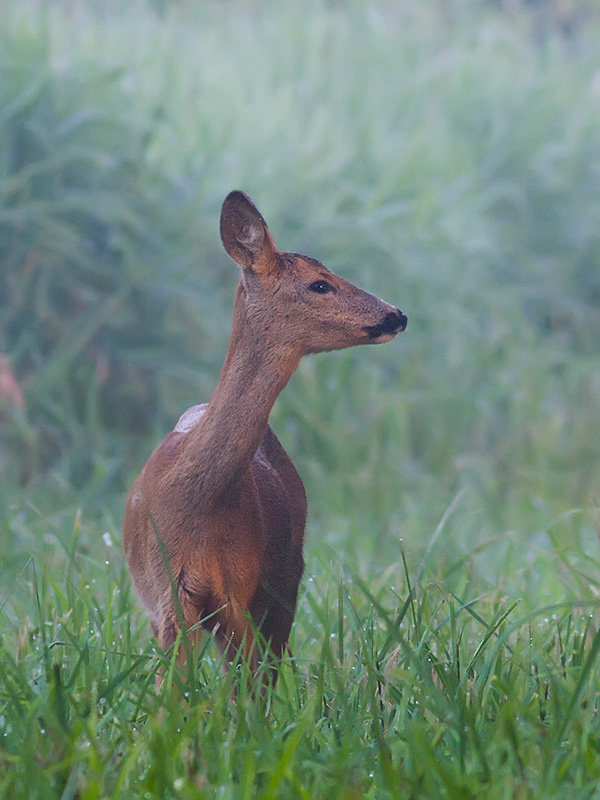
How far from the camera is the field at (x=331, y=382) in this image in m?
2.17

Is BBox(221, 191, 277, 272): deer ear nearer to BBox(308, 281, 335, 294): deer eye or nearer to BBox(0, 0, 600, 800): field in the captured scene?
BBox(308, 281, 335, 294): deer eye

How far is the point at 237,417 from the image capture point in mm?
2514

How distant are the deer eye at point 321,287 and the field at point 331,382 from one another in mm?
634

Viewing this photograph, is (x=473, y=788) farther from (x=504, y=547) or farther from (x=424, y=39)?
(x=424, y=39)

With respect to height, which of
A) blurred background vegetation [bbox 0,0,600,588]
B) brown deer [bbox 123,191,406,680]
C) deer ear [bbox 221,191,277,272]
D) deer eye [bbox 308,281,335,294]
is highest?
blurred background vegetation [bbox 0,0,600,588]

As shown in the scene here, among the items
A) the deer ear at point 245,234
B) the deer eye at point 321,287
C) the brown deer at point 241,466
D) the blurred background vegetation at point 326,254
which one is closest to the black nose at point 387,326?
the brown deer at point 241,466

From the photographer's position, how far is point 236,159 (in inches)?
263

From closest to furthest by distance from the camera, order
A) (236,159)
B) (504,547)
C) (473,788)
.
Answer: (473,788)
(504,547)
(236,159)

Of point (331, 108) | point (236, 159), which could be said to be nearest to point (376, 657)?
point (236, 159)

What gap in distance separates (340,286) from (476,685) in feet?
2.81

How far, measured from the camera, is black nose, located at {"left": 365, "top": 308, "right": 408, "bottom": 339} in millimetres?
2602

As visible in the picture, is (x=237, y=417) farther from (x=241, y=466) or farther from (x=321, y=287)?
(x=321, y=287)

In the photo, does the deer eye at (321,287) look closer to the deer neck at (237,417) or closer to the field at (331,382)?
the deer neck at (237,417)

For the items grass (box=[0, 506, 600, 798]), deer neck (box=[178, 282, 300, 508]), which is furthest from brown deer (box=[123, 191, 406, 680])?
grass (box=[0, 506, 600, 798])
